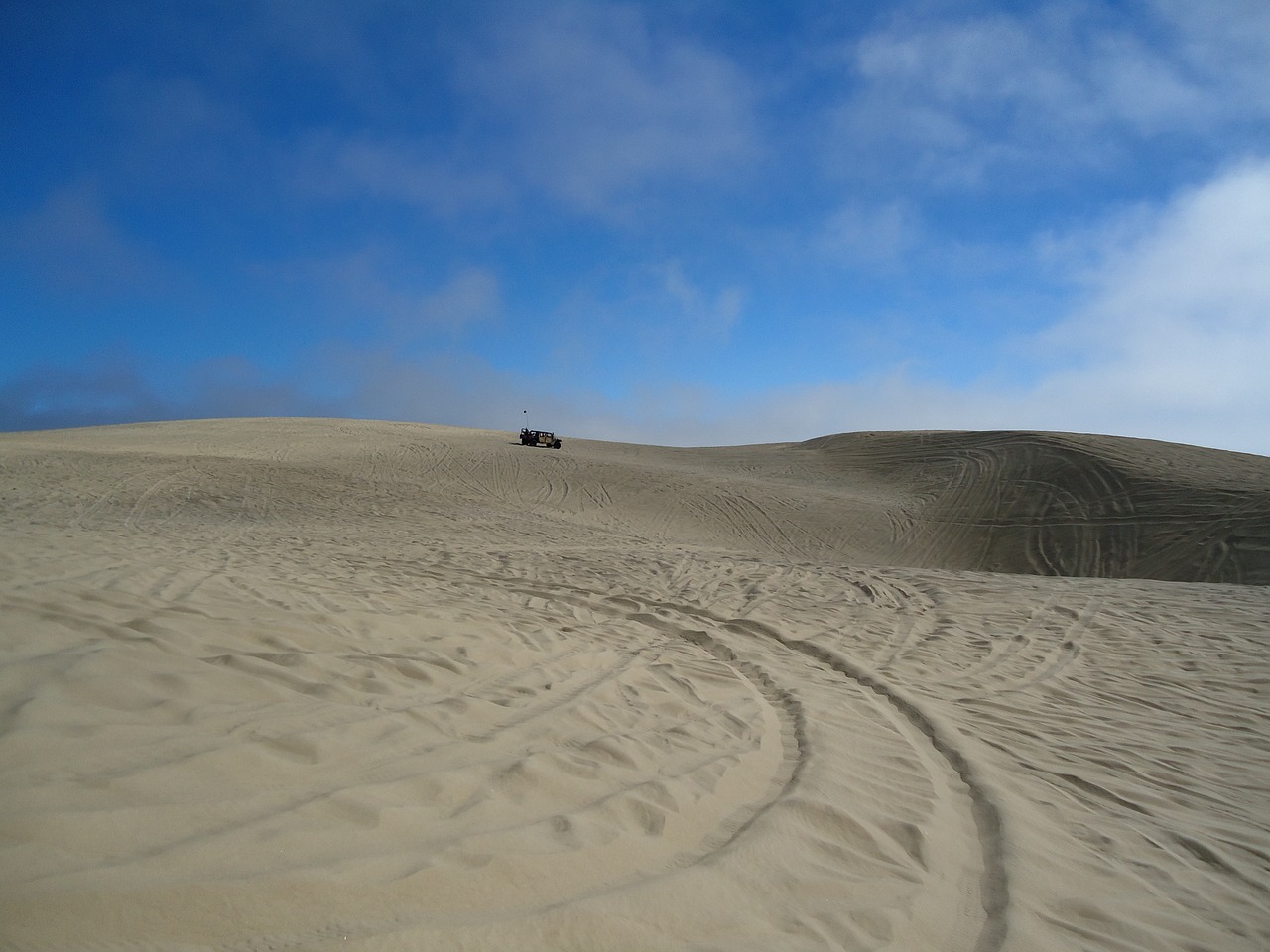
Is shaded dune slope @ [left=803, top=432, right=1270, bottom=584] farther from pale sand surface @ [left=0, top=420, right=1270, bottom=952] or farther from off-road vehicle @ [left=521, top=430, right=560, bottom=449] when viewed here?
off-road vehicle @ [left=521, top=430, right=560, bottom=449]

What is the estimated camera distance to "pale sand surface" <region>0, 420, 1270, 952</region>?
230cm

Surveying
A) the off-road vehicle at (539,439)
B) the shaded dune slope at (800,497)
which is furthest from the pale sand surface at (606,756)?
the off-road vehicle at (539,439)

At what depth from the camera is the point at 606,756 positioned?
3824 millimetres

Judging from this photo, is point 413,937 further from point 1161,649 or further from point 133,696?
point 1161,649

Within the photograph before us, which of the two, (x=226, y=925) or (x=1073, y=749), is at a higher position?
(x=226, y=925)

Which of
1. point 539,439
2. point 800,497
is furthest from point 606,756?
point 539,439

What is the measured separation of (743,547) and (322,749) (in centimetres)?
1608

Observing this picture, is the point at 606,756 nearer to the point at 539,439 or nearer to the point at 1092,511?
the point at 1092,511

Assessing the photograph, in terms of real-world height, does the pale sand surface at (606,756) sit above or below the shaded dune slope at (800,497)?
below

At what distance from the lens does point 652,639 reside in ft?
22.8

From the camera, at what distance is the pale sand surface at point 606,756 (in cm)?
230

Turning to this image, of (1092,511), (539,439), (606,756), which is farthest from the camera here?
(539,439)

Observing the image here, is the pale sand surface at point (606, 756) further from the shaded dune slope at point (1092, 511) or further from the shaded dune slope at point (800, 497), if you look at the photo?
the shaded dune slope at point (800, 497)

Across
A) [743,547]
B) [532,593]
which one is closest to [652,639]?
[532,593]
